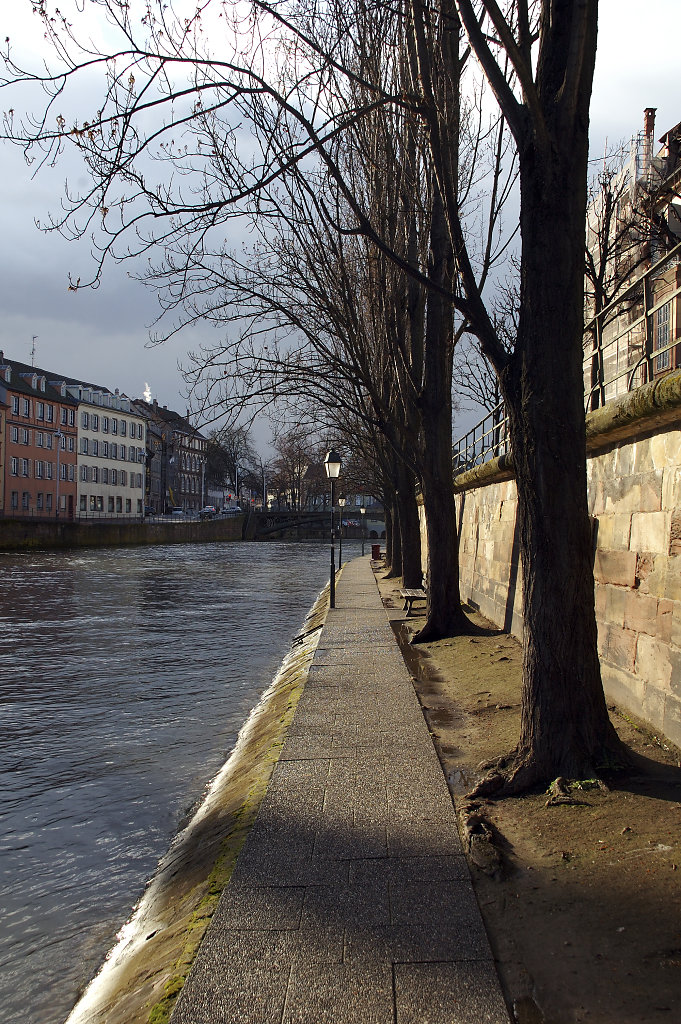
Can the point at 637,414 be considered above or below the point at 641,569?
above

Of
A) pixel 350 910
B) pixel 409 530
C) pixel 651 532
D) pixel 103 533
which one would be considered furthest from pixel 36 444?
pixel 350 910

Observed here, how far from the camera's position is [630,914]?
3.70 meters

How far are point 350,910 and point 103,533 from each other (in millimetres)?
59909

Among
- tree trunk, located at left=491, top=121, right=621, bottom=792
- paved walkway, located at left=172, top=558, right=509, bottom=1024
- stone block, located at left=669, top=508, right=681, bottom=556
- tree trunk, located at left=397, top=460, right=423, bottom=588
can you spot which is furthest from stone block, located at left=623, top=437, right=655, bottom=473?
tree trunk, located at left=397, top=460, right=423, bottom=588

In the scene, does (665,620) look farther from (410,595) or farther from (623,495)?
(410,595)

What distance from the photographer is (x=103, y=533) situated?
61188mm

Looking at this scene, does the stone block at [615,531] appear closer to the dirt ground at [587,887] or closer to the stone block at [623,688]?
the stone block at [623,688]

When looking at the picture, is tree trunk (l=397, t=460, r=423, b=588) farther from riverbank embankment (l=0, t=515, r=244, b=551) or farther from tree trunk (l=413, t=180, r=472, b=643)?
riverbank embankment (l=0, t=515, r=244, b=551)

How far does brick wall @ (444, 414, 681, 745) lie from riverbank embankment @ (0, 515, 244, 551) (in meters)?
47.0

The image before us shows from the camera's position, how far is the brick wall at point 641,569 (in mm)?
6223

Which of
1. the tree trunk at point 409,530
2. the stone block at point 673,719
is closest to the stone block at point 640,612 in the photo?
the stone block at point 673,719

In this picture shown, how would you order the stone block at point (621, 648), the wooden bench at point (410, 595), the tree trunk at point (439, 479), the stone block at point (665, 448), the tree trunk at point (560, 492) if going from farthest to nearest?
the wooden bench at point (410, 595) → the tree trunk at point (439, 479) → the stone block at point (621, 648) → the stone block at point (665, 448) → the tree trunk at point (560, 492)

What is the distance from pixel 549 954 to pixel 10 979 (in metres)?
3.04

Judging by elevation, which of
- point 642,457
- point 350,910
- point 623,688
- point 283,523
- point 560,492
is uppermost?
point 283,523
